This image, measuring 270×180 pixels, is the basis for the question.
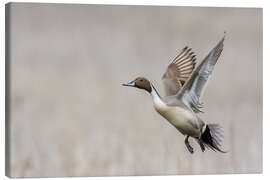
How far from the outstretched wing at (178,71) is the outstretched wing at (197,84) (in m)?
0.04

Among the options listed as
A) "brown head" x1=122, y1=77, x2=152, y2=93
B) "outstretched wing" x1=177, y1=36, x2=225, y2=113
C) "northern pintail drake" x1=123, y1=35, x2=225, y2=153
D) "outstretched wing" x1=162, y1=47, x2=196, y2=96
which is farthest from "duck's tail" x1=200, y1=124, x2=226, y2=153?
"brown head" x1=122, y1=77, x2=152, y2=93

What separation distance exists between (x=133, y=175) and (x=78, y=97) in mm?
694

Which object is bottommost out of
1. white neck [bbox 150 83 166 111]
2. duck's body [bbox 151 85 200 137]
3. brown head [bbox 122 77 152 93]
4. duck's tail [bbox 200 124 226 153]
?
duck's tail [bbox 200 124 226 153]

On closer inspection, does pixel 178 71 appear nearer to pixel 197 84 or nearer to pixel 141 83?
pixel 197 84

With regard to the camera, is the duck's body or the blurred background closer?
the blurred background

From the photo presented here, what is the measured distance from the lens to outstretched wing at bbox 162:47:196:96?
20.4 feet

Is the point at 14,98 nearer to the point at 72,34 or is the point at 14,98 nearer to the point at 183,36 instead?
the point at 72,34

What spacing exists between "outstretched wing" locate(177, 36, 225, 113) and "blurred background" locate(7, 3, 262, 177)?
6cm

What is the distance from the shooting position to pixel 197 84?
6.28m

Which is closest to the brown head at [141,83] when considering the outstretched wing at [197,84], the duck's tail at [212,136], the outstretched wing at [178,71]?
the outstretched wing at [178,71]

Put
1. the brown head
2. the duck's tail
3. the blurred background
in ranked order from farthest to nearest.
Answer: the duck's tail, the brown head, the blurred background

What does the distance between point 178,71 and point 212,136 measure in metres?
0.55

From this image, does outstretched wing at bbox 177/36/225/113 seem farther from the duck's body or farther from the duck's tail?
the duck's tail

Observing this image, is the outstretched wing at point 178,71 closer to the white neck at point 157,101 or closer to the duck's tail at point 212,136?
the white neck at point 157,101
